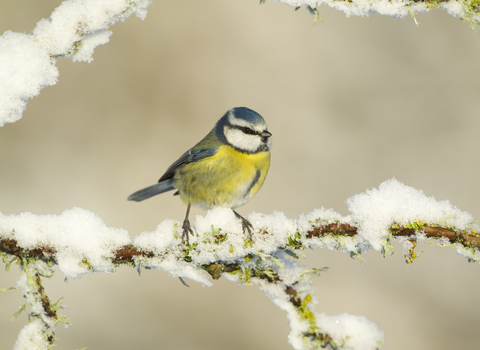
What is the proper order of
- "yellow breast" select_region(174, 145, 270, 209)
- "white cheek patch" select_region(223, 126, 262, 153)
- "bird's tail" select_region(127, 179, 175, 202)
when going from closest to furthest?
"yellow breast" select_region(174, 145, 270, 209) → "white cheek patch" select_region(223, 126, 262, 153) → "bird's tail" select_region(127, 179, 175, 202)

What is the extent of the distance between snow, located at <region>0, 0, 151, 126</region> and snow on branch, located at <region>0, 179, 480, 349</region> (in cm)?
39

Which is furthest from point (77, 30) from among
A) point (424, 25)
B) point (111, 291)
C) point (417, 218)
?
point (424, 25)

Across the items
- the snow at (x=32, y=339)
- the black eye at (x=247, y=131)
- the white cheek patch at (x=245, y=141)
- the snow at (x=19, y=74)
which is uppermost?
the black eye at (x=247, y=131)

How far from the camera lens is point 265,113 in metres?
3.90

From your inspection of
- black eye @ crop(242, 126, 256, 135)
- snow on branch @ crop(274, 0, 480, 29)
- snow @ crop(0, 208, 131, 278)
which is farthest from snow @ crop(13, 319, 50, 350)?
black eye @ crop(242, 126, 256, 135)

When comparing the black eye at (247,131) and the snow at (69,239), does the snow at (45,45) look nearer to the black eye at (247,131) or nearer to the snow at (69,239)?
the snow at (69,239)

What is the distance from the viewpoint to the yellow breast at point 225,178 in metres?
2.32

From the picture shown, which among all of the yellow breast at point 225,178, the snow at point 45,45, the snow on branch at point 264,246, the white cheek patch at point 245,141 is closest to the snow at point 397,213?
the snow on branch at point 264,246

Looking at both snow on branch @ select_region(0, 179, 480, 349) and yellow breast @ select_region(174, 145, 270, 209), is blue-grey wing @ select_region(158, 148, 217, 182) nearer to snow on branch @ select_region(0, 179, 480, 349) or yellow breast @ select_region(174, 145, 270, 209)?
yellow breast @ select_region(174, 145, 270, 209)

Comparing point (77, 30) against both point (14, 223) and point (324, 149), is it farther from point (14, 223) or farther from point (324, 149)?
point (324, 149)

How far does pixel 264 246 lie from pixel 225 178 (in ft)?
3.76

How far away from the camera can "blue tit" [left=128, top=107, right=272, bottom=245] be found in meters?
2.33

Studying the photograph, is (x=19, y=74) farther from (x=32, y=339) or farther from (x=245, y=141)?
(x=245, y=141)

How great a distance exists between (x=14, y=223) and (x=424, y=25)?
12.8 ft
